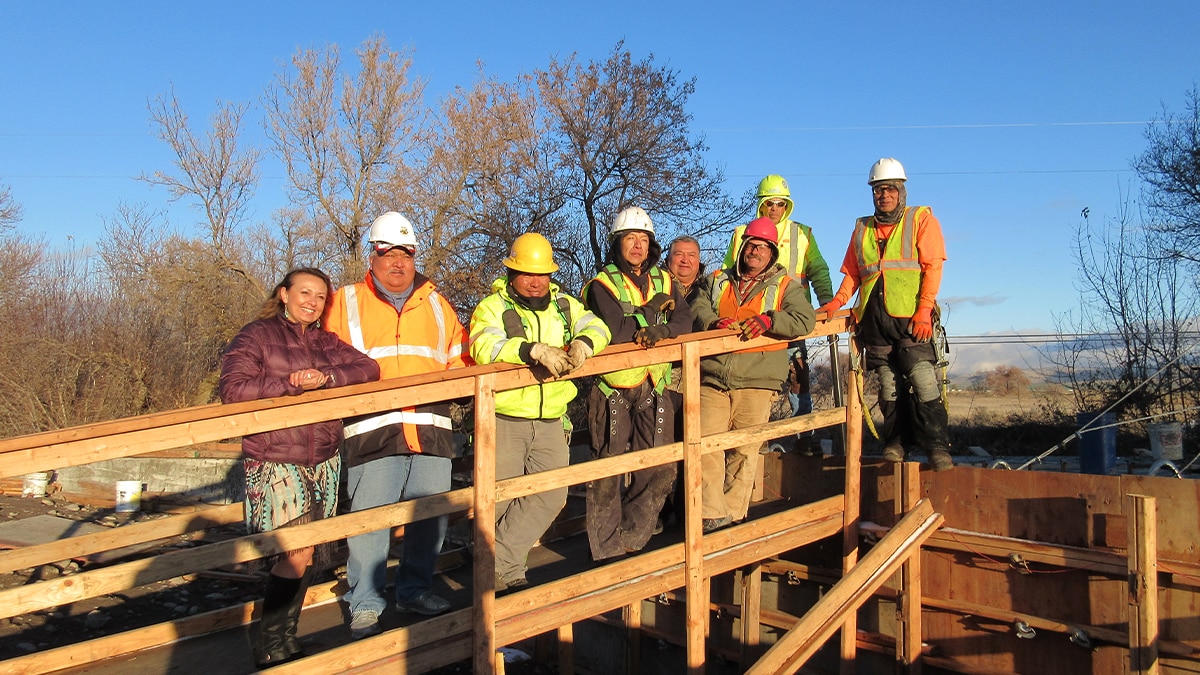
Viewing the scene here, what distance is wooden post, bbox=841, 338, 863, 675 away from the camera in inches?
221

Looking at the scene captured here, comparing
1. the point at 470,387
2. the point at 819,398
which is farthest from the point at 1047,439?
the point at 470,387

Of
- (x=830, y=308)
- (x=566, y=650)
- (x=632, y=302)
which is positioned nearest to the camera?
(x=632, y=302)

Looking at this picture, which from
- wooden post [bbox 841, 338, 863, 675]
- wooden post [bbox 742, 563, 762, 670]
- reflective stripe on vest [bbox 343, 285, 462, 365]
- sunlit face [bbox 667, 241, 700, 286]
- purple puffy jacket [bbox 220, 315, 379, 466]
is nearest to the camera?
purple puffy jacket [bbox 220, 315, 379, 466]

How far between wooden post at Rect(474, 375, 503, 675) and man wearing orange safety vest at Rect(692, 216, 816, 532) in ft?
6.12

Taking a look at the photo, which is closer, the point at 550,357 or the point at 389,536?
the point at 550,357

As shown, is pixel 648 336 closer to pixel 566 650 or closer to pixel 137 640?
pixel 137 640

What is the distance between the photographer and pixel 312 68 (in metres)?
26.0

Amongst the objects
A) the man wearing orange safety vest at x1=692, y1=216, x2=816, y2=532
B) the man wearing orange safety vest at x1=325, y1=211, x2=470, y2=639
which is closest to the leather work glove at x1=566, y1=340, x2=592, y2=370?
the man wearing orange safety vest at x1=325, y1=211, x2=470, y2=639

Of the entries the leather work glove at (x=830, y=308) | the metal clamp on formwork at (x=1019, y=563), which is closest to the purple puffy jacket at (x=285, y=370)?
the leather work glove at (x=830, y=308)

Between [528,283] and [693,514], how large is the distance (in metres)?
1.61

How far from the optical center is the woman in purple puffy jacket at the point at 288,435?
3.83 metres

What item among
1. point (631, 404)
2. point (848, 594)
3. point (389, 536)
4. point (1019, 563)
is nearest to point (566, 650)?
point (631, 404)

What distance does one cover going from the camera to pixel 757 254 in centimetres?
568

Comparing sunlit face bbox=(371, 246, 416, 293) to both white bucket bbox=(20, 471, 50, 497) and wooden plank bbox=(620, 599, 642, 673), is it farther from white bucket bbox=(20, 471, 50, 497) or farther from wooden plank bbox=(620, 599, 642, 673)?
white bucket bbox=(20, 471, 50, 497)
